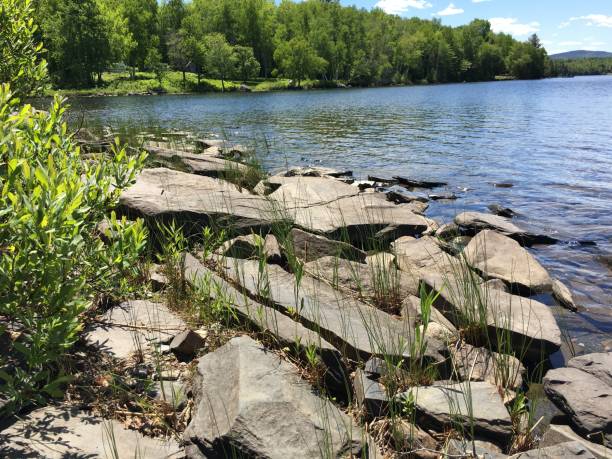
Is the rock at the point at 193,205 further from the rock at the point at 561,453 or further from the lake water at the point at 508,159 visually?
the rock at the point at 561,453

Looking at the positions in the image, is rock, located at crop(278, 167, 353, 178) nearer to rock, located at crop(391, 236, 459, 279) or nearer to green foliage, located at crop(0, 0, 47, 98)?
rock, located at crop(391, 236, 459, 279)

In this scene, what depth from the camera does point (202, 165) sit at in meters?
12.4

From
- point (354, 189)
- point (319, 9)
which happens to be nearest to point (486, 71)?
point (319, 9)

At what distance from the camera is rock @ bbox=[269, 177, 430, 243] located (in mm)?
8289

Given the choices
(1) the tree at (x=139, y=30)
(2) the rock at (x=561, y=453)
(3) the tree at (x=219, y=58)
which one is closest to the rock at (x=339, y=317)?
(2) the rock at (x=561, y=453)

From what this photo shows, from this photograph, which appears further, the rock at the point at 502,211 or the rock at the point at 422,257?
the rock at the point at 502,211

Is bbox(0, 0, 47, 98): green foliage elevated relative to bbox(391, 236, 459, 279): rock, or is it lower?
elevated

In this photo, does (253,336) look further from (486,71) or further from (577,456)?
(486,71)

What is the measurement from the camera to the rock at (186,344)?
14.8 ft

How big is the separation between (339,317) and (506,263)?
3.68 metres

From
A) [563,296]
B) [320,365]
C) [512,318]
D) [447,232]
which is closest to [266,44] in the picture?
[447,232]

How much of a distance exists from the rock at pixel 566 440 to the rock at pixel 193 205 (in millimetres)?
4660

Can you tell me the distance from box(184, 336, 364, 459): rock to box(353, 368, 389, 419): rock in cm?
33

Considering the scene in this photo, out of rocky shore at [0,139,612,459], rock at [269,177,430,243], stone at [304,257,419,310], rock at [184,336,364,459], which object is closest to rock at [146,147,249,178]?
rock at [269,177,430,243]
